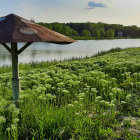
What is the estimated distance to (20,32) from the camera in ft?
13.1

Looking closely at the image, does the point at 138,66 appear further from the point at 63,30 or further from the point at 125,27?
the point at 125,27

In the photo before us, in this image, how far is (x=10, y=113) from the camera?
4113 millimetres

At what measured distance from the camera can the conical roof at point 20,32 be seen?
379cm

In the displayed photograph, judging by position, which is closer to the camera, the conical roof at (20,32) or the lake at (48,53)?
the conical roof at (20,32)

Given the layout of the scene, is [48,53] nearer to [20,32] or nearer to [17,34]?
[20,32]

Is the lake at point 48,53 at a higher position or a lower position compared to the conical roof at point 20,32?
lower

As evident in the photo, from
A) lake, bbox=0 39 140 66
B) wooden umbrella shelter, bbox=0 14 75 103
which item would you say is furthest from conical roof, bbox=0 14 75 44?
lake, bbox=0 39 140 66

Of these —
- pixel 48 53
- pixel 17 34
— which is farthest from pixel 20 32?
pixel 48 53

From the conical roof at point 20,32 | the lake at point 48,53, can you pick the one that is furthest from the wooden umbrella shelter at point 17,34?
the lake at point 48,53

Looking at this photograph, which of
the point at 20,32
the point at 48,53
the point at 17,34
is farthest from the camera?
the point at 48,53

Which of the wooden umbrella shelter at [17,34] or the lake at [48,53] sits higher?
the wooden umbrella shelter at [17,34]

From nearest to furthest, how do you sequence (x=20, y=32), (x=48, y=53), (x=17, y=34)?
(x=17, y=34)
(x=20, y=32)
(x=48, y=53)

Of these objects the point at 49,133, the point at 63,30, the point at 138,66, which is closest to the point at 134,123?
the point at 49,133

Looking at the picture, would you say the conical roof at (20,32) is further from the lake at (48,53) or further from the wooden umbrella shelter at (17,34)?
the lake at (48,53)
